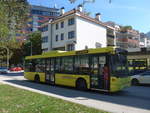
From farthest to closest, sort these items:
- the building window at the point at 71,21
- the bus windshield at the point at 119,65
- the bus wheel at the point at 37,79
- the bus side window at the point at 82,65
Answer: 1. the building window at the point at 71,21
2. the bus wheel at the point at 37,79
3. the bus side window at the point at 82,65
4. the bus windshield at the point at 119,65

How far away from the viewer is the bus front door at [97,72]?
1284 cm

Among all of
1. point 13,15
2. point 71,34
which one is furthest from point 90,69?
point 71,34

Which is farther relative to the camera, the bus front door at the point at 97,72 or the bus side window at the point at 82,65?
the bus side window at the point at 82,65

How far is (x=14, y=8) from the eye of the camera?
960 cm

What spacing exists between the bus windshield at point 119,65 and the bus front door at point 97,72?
0.61m

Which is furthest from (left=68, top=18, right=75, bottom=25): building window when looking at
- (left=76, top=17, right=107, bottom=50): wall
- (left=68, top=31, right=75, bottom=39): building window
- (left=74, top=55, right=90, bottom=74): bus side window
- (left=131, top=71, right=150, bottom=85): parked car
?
(left=74, top=55, right=90, bottom=74): bus side window

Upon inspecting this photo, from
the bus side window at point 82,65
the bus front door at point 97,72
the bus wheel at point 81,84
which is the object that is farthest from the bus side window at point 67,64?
the bus front door at point 97,72

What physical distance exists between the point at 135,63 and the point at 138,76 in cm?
855

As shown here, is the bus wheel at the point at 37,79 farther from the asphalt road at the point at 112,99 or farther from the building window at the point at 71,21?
the building window at the point at 71,21

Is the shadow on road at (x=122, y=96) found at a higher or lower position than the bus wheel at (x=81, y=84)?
lower

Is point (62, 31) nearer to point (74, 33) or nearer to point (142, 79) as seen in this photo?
point (74, 33)

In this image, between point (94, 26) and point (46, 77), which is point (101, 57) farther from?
point (94, 26)

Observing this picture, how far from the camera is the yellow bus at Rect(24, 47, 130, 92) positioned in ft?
41.1

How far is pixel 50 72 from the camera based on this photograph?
1773cm
